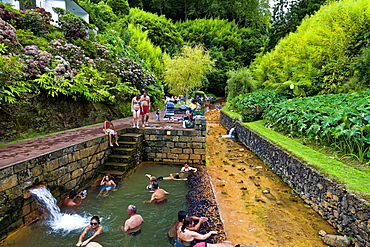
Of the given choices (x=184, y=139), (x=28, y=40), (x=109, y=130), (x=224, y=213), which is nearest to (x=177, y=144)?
(x=184, y=139)

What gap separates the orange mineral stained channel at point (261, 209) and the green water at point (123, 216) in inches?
49.1

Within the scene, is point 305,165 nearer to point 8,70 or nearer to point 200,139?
point 200,139

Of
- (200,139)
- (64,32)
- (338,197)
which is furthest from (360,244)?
(64,32)

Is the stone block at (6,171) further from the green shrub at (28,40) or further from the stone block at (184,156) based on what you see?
the green shrub at (28,40)

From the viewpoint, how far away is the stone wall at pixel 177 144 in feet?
27.0

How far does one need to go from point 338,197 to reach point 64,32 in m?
15.1

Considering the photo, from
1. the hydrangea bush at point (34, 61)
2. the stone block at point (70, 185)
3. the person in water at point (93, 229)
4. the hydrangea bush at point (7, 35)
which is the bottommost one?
the person in water at point (93, 229)

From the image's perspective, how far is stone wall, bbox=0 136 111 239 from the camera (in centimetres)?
382

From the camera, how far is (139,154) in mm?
8164

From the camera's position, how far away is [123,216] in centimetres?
482

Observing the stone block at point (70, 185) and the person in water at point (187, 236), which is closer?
the person in water at point (187, 236)

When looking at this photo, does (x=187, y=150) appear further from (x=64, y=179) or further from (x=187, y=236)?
(x=187, y=236)

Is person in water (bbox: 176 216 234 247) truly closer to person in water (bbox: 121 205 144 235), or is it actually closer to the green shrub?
person in water (bbox: 121 205 144 235)

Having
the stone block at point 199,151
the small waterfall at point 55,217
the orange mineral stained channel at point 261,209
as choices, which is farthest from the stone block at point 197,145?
the small waterfall at point 55,217
